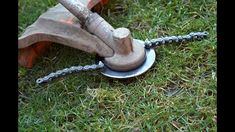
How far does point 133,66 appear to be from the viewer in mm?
1905

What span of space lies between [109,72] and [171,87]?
271 millimetres

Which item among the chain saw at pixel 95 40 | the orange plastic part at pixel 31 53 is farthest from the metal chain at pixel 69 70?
the orange plastic part at pixel 31 53

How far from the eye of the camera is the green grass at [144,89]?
1.74 meters

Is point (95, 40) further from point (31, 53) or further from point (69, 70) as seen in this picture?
point (31, 53)

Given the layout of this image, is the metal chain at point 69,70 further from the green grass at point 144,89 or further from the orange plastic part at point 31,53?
the orange plastic part at point 31,53

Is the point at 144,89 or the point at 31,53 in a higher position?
the point at 31,53

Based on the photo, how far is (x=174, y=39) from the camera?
1997 millimetres

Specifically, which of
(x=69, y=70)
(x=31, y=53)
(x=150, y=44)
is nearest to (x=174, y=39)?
(x=150, y=44)

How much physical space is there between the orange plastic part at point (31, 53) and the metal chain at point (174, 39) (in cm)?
50

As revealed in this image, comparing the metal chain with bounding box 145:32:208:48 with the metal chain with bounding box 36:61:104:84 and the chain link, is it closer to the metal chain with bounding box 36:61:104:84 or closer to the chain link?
the chain link

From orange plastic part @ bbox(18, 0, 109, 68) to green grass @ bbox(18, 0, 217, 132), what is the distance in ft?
0.09

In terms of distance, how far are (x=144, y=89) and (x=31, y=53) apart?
0.57 metres
